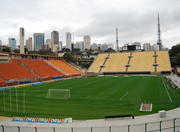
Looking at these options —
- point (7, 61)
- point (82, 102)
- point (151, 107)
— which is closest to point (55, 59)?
point (7, 61)

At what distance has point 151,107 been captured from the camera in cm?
2255

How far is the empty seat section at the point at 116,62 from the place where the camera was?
89.6 meters

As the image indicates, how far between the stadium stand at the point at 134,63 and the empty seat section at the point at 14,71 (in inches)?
1496

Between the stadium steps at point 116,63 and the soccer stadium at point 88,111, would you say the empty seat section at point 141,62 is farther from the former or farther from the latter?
the soccer stadium at point 88,111

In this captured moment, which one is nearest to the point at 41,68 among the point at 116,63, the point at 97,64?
the point at 97,64

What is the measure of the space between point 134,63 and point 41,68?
44.8 m

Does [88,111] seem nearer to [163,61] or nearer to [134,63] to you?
[134,63]

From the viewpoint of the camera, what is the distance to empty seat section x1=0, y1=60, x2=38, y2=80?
51400 mm

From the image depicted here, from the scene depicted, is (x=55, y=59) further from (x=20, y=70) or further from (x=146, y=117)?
(x=146, y=117)

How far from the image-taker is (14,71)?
5541 cm

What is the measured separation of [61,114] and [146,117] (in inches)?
353

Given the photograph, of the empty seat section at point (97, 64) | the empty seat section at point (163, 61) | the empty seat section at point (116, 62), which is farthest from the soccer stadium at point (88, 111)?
the empty seat section at point (163, 61)

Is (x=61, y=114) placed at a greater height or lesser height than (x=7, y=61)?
lesser

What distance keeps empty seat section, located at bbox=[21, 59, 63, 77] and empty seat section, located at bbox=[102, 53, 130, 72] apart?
28.1 m
